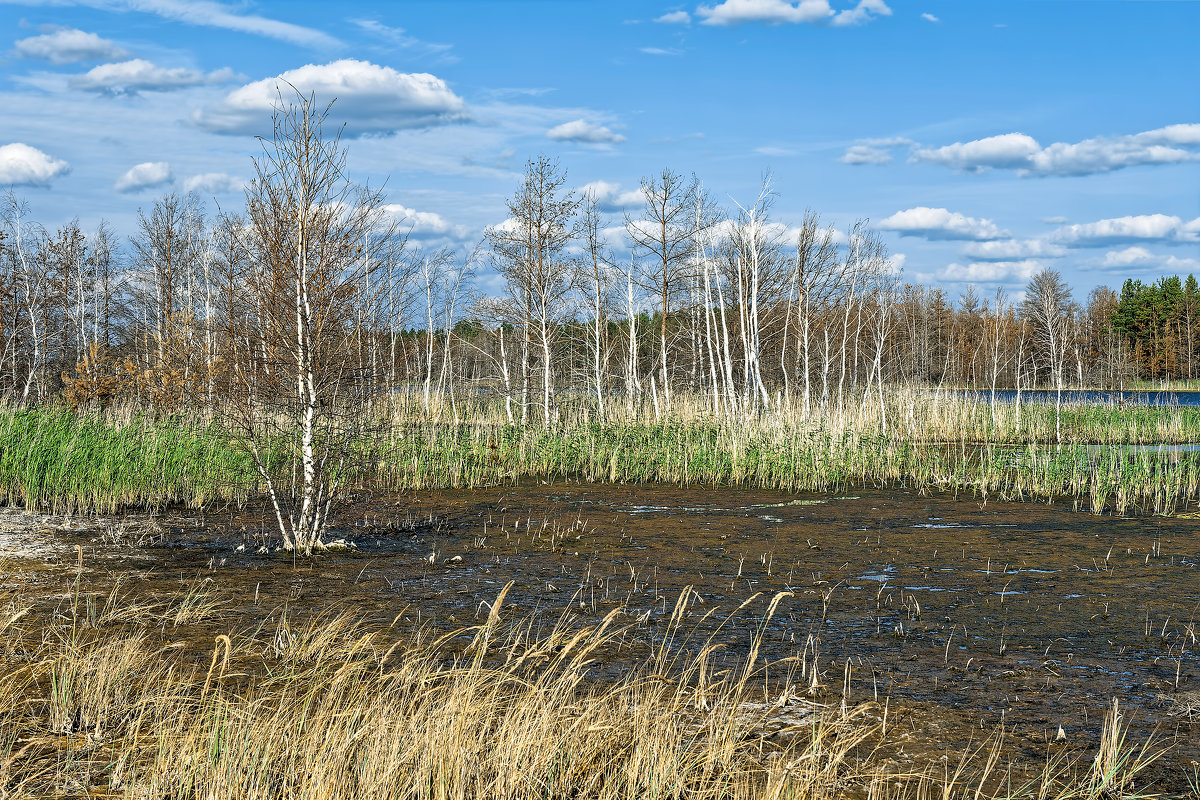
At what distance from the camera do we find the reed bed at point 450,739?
3.34 meters

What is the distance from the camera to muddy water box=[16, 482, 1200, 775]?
185 inches

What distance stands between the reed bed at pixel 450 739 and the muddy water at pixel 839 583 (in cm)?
31

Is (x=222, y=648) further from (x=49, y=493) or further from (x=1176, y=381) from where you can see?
(x=1176, y=381)

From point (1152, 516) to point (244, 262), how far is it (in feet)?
36.5

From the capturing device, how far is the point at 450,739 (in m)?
3.45

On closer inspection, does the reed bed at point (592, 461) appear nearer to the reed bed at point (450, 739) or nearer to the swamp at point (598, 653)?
the swamp at point (598, 653)

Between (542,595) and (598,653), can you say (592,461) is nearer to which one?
(542,595)

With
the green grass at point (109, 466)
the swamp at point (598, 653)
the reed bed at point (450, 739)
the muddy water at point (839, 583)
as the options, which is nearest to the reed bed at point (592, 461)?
the green grass at point (109, 466)

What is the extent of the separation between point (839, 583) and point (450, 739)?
4611 mm

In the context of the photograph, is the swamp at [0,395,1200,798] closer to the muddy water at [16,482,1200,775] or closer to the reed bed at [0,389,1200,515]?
the muddy water at [16,482,1200,775]

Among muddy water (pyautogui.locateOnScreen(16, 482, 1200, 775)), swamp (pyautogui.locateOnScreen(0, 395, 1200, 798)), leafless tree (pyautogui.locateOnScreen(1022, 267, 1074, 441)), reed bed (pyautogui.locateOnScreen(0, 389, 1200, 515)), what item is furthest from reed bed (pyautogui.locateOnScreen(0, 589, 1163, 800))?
leafless tree (pyautogui.locateOnScreen(1022, 267, 1074, 441))

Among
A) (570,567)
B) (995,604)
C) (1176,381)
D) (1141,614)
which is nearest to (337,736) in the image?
(570,567)

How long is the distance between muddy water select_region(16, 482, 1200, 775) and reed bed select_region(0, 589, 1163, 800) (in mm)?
314

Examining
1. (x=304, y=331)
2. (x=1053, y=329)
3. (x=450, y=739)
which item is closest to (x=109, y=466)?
(x=304, y=331)
